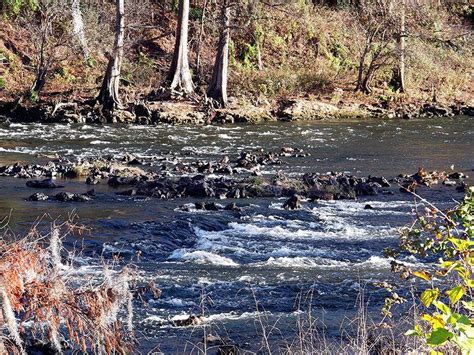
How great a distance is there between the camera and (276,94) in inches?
1454

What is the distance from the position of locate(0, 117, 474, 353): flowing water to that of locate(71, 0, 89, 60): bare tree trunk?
1183 cm

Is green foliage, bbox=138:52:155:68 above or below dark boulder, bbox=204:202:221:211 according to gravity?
above

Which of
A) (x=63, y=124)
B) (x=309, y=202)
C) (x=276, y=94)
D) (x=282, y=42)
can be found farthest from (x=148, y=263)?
(x=282, y=42)

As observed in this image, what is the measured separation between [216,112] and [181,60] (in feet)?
11.1

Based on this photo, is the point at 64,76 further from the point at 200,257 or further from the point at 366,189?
the point at 200,257

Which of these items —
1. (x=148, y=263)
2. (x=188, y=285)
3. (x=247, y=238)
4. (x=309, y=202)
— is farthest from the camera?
(x=309, y=202)

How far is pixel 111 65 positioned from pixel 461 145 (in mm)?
15074

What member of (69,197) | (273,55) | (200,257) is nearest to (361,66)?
(273,55)

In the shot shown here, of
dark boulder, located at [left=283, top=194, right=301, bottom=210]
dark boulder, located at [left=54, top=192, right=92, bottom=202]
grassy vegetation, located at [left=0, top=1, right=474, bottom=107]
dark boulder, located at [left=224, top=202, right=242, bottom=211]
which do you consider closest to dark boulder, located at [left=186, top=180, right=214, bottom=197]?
dark boulder, located at [left=224, top=202, right=242, bottom=211]

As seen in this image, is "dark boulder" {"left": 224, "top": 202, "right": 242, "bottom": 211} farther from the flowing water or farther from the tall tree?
the tall tree

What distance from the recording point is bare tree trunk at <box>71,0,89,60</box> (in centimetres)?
3616

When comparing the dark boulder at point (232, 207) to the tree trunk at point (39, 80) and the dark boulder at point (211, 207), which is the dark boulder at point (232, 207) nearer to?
the dark boulder at point (211, 207)

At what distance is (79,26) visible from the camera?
36.5 m

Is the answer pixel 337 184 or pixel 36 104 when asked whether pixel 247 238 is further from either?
pixel 36 104
